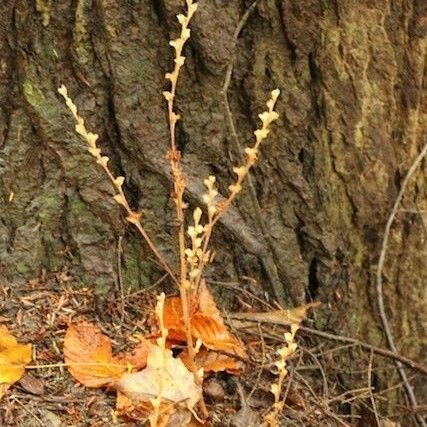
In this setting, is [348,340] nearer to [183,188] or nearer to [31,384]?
[183,188]

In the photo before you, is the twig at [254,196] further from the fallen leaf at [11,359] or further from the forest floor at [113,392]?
the fallen leaf at [11,359]


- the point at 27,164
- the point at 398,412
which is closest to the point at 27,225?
the point at 27,164

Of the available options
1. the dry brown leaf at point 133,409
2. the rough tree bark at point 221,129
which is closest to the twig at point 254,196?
the rough tree bark at point 221,129

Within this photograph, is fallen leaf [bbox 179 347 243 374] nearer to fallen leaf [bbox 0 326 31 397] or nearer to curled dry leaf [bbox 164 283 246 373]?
curled dry leaf [bbox 164 283 246 373]

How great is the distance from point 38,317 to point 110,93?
22.4 inches

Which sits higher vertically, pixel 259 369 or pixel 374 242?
pixel 374 242

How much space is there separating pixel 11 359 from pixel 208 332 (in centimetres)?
47

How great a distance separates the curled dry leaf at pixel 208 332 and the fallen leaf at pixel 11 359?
34 cm

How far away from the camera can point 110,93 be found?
196 centimetres

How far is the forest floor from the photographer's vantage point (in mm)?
1870

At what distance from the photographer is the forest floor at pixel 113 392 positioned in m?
1.87

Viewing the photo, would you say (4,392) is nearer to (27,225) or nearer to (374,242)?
(27,225)

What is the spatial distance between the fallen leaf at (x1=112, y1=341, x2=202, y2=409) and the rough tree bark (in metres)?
0.30

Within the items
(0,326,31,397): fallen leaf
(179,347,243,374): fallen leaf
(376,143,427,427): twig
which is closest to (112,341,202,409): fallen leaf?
(179,347,243,374): fallen leaf
